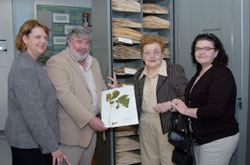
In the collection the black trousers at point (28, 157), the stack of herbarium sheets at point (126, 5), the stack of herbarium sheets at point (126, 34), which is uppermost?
the stack of herbarium sheets at point (126, 5)

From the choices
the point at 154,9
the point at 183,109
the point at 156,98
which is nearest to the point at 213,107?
the point at 183,109

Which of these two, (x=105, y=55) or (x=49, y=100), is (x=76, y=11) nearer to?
(x=105, y=55)

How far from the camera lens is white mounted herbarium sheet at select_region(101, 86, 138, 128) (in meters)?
2.00

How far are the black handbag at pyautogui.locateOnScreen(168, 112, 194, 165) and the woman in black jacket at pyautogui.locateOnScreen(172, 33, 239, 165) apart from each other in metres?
0.07

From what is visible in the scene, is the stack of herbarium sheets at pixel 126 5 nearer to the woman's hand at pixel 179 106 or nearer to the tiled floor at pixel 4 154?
the woman's hand at pixel 179 106

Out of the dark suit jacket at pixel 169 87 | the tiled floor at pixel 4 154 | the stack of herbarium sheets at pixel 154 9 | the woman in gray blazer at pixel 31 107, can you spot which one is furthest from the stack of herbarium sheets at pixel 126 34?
the tiled floor at pixel 4 154

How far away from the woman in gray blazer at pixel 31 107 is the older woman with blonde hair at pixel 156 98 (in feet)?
2.68

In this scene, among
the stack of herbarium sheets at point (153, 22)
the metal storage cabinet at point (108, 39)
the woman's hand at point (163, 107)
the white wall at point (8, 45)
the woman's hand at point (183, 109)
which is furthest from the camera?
the white wall at point (8, 45)

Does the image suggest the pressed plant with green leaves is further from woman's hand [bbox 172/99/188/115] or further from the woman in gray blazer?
the woman in gray blazer

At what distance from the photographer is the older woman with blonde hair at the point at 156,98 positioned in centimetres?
206

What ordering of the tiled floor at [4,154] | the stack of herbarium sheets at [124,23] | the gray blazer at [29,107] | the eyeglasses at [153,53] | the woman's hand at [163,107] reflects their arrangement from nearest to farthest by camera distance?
1. the gray blazer at [29,107]
2. the woman's hand at [163,107]
3. the eyeglasses at [153,53]
4. the stack of herbarium sheets at [124,23]
5. the tiled floor at [4,154]

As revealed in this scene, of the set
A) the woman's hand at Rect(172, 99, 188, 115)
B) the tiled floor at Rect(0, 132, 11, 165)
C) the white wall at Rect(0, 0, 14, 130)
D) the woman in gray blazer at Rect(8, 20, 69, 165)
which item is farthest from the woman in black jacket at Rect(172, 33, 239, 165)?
the white wall at Rect(0, 0, 14, 130)

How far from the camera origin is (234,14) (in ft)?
6.87

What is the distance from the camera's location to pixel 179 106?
1966 mm
